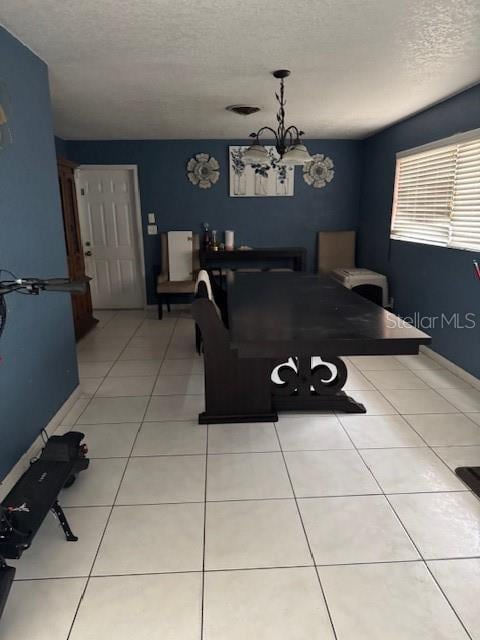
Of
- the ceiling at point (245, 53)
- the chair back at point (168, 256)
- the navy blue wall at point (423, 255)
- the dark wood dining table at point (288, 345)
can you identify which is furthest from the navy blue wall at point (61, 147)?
the navy blue wall at point (423, 255)

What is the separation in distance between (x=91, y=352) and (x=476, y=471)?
11.1ft

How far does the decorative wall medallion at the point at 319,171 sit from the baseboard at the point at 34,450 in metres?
4.10

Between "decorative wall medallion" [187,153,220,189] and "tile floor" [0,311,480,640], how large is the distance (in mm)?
3503

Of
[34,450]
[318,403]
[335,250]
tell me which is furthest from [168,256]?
[34,450]

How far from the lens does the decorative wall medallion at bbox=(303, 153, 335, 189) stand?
5.61 metres

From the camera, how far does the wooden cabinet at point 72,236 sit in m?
4.11

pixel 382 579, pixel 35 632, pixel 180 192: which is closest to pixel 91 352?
pixel 180 192

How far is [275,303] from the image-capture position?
294cm

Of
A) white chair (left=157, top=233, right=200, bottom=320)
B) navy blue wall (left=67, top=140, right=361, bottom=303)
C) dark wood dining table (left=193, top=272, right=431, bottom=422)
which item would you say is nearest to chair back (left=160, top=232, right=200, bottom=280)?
white chair (left=157, top=233, right=200, bottom=320)

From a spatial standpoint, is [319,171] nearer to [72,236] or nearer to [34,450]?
[72,236]

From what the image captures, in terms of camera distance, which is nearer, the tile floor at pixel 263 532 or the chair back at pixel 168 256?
the tile floor at pixel 263 532

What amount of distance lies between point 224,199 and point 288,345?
4031 millimetres

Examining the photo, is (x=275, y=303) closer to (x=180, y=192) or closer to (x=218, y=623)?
(x=218, y=623)

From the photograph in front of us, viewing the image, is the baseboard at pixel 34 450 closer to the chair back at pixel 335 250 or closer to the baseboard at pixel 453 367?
the baseboard at pixel 453 367
